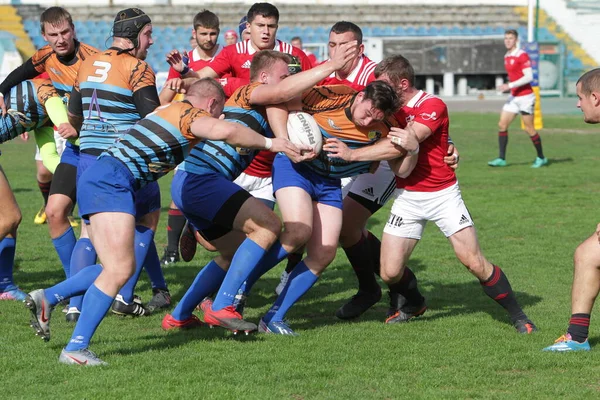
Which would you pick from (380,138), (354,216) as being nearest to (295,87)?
(380,138)

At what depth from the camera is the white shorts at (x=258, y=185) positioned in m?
7.46

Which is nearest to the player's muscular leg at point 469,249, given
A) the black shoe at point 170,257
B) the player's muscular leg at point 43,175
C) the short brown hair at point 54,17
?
the short brown hair at point 54,17

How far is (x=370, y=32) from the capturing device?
4178cm

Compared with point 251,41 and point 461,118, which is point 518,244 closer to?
point 251,41

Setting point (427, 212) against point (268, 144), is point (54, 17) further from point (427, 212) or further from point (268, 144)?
point (427, 212)

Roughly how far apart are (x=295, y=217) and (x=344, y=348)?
0.97m

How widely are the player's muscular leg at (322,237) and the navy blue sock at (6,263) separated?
2894 mm

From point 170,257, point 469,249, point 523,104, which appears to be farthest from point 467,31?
point 469,249

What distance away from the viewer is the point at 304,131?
5973 millimetres

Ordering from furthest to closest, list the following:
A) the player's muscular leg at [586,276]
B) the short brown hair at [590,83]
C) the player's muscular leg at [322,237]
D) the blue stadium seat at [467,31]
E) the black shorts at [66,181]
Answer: the blue stadium seat at [467,31]
the black shorts at [66,181]
the player's muscular leg at [322,237]
the player's muscular leg at [586,276]
the short brown hair at [590,83]

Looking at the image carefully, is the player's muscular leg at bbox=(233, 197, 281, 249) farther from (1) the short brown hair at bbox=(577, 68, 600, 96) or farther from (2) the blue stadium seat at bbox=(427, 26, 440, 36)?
(2) the blue stadium seat at bbox=(427, 26, 440, 36)

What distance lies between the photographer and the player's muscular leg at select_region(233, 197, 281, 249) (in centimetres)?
603

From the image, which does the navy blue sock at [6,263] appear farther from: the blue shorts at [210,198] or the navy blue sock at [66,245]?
the blue shorts at [210,198]

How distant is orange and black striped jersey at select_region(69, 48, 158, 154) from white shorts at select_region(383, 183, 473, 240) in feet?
6.63
